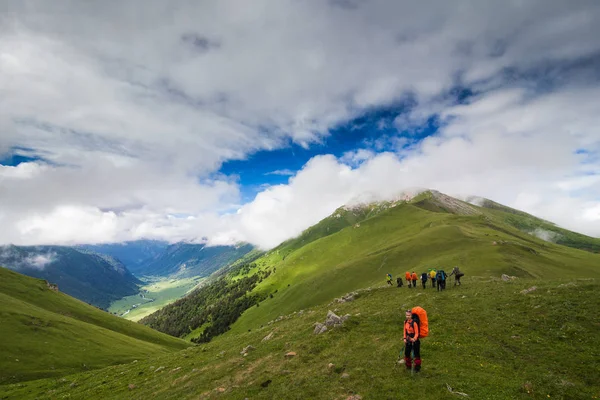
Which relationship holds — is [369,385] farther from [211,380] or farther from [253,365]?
[211,380]

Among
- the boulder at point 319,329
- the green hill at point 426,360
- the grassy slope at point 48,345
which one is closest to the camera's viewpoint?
the green hill at point 426,360

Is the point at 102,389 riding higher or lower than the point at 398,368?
lower

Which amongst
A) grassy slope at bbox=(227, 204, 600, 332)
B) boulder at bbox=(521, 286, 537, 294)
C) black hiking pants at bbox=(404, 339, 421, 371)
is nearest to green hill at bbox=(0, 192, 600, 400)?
boulder at bbox=(521, 286, 537, 294)

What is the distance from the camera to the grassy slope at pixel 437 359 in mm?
18844

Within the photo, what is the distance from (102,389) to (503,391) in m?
47.2

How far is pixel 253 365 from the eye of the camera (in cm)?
2930

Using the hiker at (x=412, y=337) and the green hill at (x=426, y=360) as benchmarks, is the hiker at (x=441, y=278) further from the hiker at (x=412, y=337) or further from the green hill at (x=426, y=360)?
the hiker at (x=412, y=337)

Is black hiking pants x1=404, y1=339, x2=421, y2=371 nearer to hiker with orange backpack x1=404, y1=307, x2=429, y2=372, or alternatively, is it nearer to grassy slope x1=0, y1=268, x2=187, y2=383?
hiker with orange backpack x1=404, y1=307, x2=429, y2=372

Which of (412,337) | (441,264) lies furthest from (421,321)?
(441,264)

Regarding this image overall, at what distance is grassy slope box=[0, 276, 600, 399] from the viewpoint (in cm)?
1884

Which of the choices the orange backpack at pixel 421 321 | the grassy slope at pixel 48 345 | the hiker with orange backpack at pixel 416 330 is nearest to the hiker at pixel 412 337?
the hiker with orange backpack at pixel 416 330

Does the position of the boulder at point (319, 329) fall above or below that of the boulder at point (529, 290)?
below

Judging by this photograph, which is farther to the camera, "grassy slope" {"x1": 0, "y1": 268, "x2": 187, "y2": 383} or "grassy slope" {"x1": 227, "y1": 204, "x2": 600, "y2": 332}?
"grassy slope" {"x1": 227, "y1": 204, "x2": 600, "y2": 332}

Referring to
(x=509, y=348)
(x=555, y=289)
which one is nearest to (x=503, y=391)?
(x=509, y=348)
